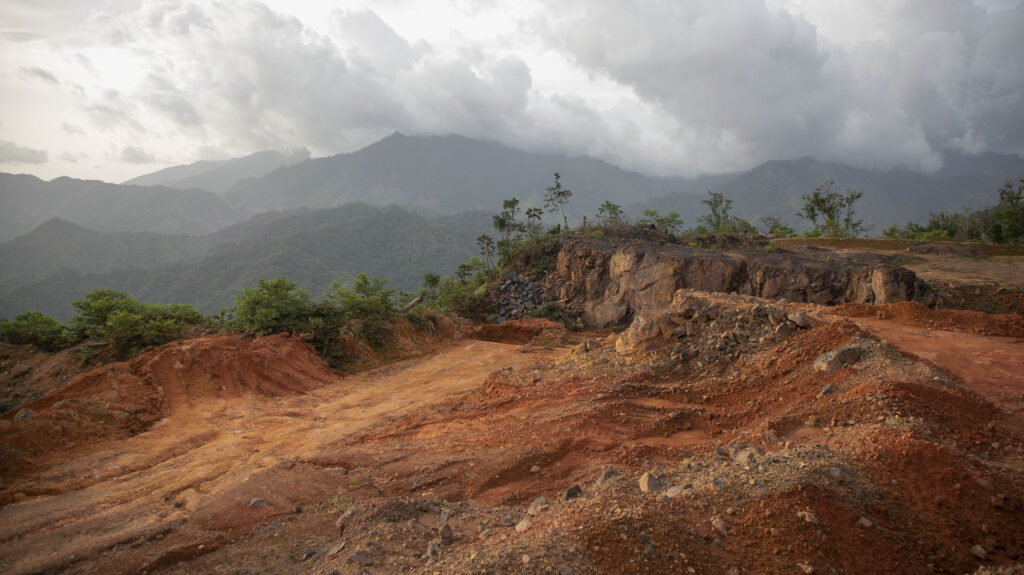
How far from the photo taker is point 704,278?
18.5 m

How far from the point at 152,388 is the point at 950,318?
57.3ft

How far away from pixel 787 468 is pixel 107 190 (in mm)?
234554

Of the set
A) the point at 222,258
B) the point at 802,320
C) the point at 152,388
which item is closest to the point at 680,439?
the point at 802,320

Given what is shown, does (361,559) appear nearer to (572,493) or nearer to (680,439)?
(572,493)

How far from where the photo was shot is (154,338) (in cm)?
1242

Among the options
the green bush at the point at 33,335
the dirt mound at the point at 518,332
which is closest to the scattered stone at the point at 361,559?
the dirt mound at the point at 518,332

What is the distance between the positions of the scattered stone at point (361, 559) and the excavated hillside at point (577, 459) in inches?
0.9

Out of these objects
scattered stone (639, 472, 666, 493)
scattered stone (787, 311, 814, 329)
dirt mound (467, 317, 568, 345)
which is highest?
scattered stone (787, 311, 814, 329)

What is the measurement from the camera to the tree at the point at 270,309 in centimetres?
1366

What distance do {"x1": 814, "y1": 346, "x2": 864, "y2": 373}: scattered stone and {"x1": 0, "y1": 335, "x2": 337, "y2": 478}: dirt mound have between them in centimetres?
1094

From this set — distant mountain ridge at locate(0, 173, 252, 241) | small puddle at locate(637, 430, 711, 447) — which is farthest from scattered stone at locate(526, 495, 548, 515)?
Result: distant mountain ridge at locate(0, 173, 252, 241)

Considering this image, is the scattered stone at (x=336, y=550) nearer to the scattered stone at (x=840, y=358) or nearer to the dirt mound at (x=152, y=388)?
the dirt mound at (x=152, y=388)

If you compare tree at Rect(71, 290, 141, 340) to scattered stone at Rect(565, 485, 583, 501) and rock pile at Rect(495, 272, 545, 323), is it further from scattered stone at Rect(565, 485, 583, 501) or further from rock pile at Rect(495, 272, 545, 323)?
scattered stone at Rect(565, 485, 583, 501)

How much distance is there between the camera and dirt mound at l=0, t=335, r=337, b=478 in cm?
714
